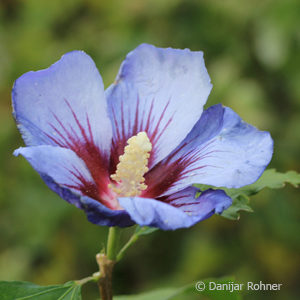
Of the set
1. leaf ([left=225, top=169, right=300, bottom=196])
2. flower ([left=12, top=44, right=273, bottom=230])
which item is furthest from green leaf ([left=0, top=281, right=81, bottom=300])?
leaf ([left=225, top=169, right=300, bottom=196])

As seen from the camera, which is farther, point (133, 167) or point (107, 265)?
point (133, 167)

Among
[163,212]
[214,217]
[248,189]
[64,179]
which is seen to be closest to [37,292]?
[64,179]

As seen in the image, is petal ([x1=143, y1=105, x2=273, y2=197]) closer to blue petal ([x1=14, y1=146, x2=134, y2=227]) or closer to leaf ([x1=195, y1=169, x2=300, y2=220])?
leaf ([x1=195, y1=169, x2=300, y2=220])

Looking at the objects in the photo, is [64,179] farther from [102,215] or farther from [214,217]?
[214,217]

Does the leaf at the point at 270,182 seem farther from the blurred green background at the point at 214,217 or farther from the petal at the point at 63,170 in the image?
the blurred green background at the point at 214,217

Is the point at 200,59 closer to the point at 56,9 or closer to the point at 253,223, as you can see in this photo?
the point at 253,223
